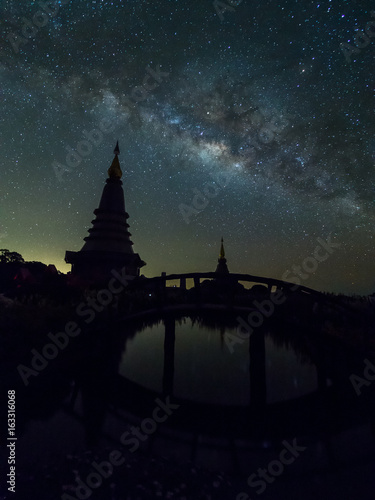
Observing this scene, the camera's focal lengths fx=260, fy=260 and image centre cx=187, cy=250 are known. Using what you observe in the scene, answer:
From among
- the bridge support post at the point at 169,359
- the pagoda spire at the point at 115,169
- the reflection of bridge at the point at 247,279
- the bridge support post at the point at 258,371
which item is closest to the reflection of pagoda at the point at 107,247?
the pagoda spire at the point at 115,169

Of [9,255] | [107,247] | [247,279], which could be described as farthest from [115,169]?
[247,279]

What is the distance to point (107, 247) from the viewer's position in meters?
26.9

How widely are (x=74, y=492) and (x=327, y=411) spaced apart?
294 inches

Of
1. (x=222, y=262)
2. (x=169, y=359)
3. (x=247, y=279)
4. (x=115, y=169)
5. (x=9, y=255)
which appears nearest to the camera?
(x=247, y=279)

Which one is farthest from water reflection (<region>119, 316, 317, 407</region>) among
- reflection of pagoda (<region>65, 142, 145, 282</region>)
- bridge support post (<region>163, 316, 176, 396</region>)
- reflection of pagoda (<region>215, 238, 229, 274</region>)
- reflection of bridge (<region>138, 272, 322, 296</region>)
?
reflection of pagoda (<region>215, 238, 229, 274</region>)

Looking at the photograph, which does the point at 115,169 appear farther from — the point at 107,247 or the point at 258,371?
the point at 258,371

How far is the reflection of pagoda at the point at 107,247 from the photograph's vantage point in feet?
86.0

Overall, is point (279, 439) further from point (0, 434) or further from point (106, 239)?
point (106, 239)

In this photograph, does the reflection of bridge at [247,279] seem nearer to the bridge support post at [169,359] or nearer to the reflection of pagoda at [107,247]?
the bridge support post at [169,359]

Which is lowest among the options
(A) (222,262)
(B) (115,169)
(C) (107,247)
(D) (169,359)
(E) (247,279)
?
(D) (169,359)

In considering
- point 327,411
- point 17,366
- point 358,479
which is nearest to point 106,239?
point 17,366

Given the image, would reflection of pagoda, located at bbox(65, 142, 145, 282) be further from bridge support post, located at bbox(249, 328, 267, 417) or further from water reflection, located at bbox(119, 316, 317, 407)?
bridge support post, located at bbox(249, 328, 267, 417)

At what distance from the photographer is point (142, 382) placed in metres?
10.2

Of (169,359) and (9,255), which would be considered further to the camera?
(9,255)
